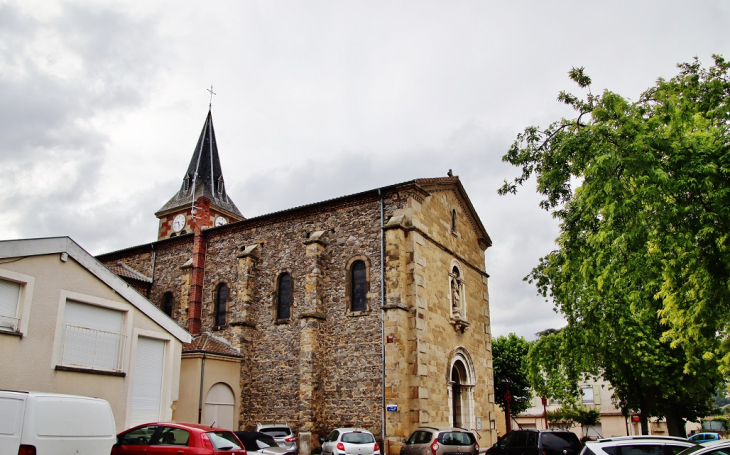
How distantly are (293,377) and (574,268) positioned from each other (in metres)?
13.5

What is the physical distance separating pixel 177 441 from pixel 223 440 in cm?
84

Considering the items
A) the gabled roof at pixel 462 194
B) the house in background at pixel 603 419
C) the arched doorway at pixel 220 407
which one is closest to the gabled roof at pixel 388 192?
the gabled roof at pixel 462 194

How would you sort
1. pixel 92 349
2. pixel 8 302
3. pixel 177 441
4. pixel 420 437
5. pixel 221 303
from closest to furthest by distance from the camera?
pixel 177 441
pixel 8 302
pixel 92 349
pixel 420 437
pixel 221 303

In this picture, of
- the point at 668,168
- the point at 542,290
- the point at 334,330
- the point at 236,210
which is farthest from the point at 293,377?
the point at 236,210

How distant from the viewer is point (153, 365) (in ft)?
46.3

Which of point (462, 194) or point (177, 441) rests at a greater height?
point (462, 194)

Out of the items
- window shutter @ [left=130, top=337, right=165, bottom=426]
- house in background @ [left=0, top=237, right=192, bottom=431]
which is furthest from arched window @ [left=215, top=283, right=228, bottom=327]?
window shutter @ [left=130, top=337, right=165, bottom=426]

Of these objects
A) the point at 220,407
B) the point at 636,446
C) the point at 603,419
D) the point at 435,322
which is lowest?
the point at 603,419

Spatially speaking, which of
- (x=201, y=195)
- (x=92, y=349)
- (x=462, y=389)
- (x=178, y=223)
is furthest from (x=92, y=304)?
(x=178, y=223)

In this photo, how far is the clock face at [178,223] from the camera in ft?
134

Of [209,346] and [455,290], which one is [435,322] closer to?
[455,290]

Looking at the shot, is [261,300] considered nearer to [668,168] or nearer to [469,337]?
[469,337]

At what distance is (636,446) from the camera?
970 centimetres

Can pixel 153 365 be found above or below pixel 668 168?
below
